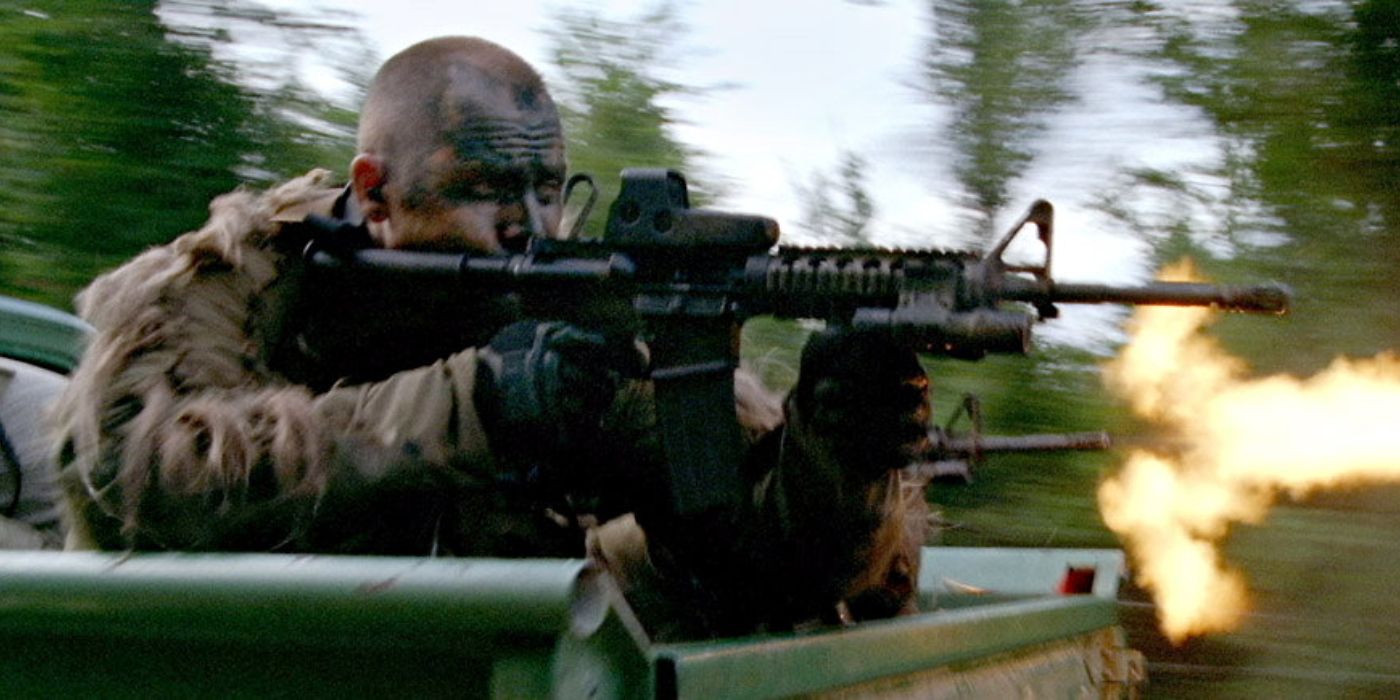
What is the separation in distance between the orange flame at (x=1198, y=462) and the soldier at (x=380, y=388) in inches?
57.4

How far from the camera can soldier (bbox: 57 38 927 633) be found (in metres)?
2.12

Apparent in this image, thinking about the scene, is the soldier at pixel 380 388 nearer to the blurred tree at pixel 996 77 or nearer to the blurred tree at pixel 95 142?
the blurred tree at pixel 996 77

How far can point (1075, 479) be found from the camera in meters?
4.21

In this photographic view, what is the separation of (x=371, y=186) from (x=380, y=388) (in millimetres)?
475

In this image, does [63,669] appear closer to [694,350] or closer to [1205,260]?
[694,350]

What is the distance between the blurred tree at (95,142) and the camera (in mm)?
4863

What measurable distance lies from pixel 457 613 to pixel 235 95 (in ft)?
13.5

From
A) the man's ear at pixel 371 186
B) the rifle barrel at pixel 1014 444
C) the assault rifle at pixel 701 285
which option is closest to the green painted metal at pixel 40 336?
the man's ear at pixel 371 186

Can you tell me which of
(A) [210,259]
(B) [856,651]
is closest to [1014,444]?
(B) [856,651]

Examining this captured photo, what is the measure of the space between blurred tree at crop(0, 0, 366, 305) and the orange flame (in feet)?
9.21

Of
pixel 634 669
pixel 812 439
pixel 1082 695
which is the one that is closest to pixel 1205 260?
pixel 1082 695

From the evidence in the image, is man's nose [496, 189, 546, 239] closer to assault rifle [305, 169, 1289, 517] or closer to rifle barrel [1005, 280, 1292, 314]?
assault rifle [305, 169, 1289, 517]

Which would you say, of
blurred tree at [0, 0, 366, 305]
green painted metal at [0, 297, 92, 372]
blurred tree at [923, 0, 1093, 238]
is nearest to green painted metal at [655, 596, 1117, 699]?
green painted metal at [0, 297, 92, 372]

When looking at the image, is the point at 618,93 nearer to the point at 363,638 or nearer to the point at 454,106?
the point at 454,106
